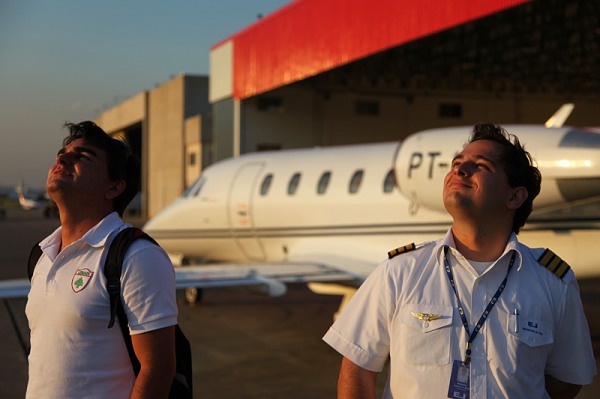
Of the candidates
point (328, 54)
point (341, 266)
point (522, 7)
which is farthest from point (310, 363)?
point (328, 54)

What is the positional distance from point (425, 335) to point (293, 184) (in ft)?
31.0

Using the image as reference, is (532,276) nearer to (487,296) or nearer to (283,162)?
(487,296)

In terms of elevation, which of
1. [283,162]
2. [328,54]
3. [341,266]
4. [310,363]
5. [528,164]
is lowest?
[310,363]

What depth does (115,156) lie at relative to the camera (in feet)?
10.7

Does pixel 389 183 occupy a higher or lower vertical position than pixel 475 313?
lower

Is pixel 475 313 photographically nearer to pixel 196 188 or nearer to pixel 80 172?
pixel 80 172

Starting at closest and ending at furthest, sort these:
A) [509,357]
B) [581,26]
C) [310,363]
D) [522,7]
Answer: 1. [509,357]
2. [310,363]
3. [522,7]
4. [581,26]

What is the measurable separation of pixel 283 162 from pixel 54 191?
9.46 m

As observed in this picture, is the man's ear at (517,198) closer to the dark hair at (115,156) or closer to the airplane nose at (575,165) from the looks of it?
the dark hair at (115,156)

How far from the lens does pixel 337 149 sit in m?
11.9

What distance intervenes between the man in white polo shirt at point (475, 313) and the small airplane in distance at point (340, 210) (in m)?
5.45

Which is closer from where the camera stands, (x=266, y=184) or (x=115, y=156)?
(x=115, y=156)

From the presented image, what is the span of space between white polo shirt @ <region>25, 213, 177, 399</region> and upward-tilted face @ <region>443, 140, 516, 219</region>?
1.07m

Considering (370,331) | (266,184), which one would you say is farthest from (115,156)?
(266,184)
